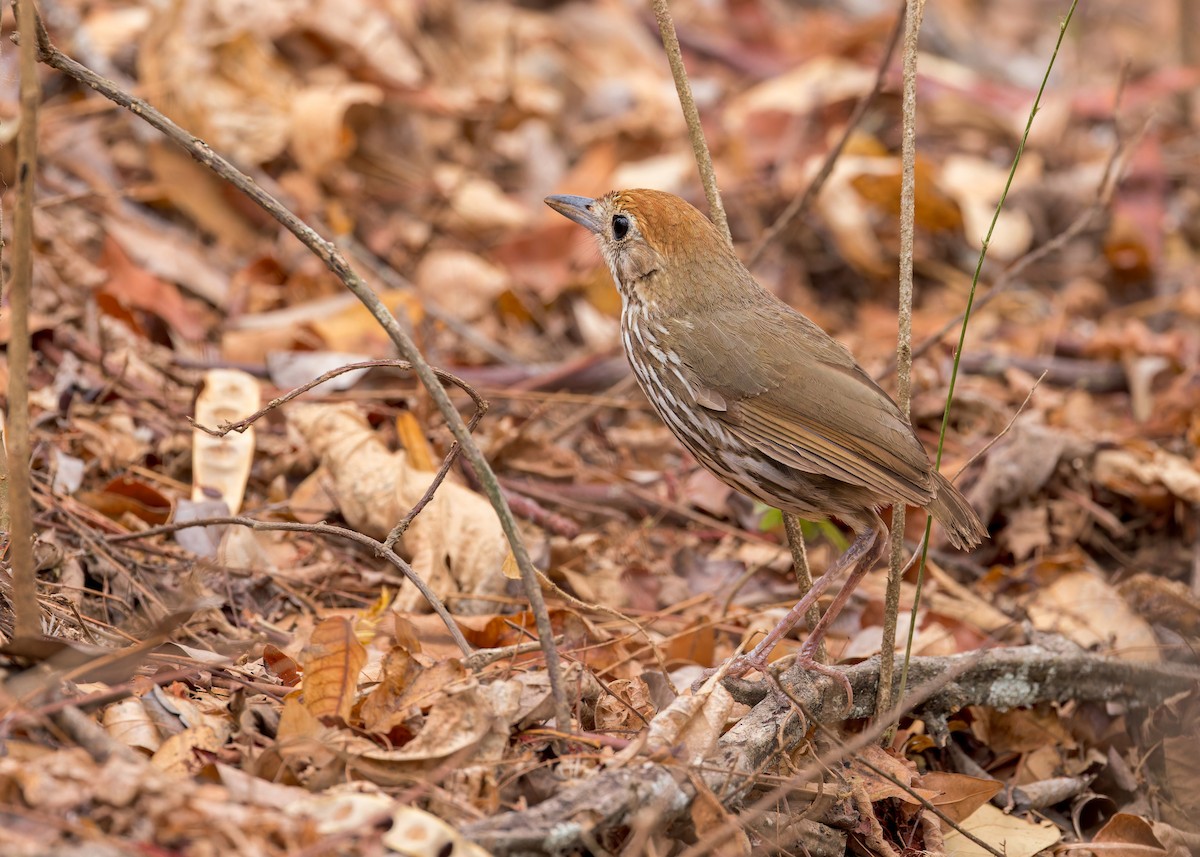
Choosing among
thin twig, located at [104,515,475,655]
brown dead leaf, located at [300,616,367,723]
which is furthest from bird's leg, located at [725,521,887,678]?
brown dead leaf, located at [300,616,367,723]

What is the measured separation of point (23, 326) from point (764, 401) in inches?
75.9

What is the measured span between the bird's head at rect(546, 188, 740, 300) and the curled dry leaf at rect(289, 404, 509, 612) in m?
0.87

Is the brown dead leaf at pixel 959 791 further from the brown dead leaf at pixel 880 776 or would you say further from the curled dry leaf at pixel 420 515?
the curled dry leaf at pixel 420 515

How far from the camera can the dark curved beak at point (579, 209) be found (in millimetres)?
4023

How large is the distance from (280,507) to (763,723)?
1.77 m

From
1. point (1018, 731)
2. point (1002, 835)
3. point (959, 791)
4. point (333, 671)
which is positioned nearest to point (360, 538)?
point (333, 671)

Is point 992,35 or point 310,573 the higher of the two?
point 992,35

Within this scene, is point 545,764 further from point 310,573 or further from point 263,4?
point 263,4

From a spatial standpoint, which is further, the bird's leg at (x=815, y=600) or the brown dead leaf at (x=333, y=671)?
the bird's leg at (x=815, y=600)

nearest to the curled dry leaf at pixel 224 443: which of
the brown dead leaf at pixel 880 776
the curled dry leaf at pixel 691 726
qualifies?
the curled dry leaf at pixel 691 726

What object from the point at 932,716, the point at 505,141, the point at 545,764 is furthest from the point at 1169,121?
the point at 545,764

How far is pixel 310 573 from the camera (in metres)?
3.88

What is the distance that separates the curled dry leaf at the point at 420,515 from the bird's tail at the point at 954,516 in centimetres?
133

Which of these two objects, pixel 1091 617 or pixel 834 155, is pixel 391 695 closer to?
pixel 834 155
